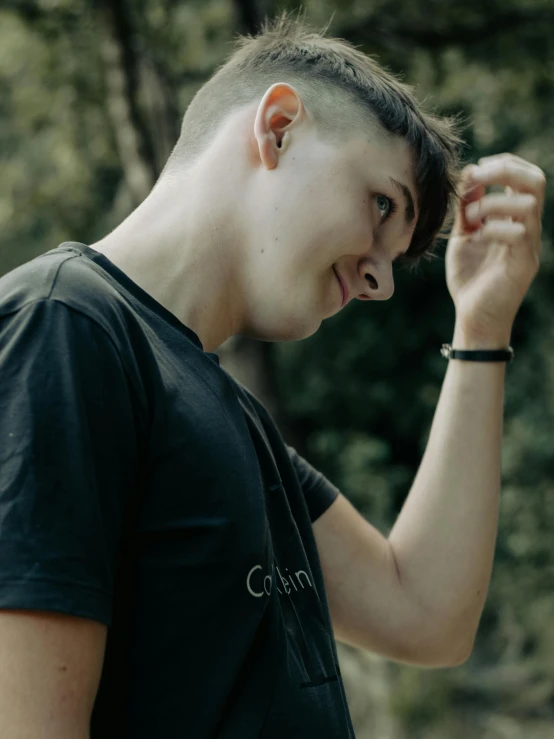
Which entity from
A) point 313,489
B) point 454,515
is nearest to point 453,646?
point 454,515

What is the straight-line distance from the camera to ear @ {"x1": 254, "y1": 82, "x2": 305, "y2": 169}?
1.44m

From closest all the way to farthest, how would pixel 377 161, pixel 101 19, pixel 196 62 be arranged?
pixel 377 161 < pixel 101 19 < pixel 196 62

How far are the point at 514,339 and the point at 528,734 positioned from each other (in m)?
4.45

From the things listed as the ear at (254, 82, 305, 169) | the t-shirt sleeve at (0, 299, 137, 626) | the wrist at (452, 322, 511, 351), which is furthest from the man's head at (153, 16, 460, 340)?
the t-shirt sleeve at (0, 299, 137, 626)

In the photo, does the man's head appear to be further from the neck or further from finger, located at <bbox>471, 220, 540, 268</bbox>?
finger, located at <bbox>471, 220, 540, 268</bbox>

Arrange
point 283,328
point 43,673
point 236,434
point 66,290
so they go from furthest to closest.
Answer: point 283,328, point 236,434, point 66,290, point 43,673

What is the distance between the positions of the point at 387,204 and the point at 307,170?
175mm

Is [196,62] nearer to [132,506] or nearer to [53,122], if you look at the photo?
[53,122]

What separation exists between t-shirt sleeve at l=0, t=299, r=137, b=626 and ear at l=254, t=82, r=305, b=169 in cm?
49

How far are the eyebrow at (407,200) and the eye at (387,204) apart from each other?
2 centimetres

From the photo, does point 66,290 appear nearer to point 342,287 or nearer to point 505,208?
point 342,287

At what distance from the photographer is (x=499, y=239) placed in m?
1.92

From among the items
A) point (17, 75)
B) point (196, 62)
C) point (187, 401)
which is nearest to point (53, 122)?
point (17, 75)

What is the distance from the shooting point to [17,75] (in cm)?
692
